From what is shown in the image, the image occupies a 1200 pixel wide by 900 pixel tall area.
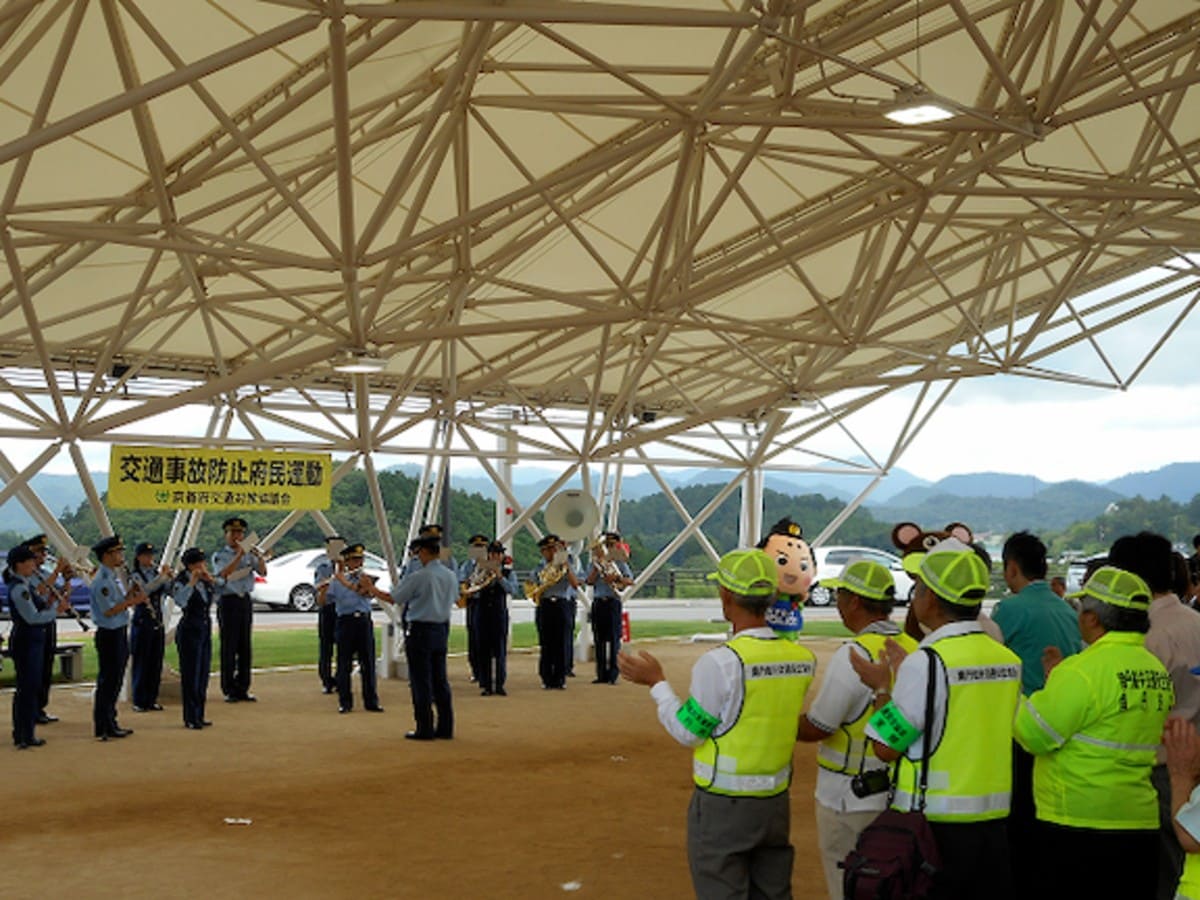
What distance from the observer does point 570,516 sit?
15.2 meters

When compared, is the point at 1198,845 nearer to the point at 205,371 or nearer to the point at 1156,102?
the point at 1156,102

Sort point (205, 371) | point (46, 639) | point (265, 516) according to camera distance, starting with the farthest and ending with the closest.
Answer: point (265, 516)
point (205, 371)
point (46, 639)

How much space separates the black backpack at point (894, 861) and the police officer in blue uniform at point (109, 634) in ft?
28.7

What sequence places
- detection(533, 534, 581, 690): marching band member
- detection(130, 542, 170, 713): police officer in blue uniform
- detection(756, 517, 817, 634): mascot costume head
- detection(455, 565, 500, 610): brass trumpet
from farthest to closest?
detection(533, 534, 581, 690): marching band member
detection(455, 565, 500, 610): brass trumpet
detection(130, 542, 170, 713): police officer in blue uniform
detection(756, 517, 817, 634): mascot costume head

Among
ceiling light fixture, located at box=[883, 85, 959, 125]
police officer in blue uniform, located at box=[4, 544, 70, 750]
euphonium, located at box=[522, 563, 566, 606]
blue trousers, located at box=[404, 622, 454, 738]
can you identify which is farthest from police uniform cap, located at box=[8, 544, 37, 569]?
ceiling light fixture, located at box=[883, 85, 959, 125]

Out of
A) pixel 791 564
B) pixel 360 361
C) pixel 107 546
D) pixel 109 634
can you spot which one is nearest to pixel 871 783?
pixel 791 564

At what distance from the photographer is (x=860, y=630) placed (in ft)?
14.8

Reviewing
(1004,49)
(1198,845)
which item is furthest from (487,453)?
(1198,845)

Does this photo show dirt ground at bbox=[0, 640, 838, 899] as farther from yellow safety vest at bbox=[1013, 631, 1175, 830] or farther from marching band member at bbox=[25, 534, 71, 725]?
yellow safety vest at bbox=[1013, 631, 1175, 830]

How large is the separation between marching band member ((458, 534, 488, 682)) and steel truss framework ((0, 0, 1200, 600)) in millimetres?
1423

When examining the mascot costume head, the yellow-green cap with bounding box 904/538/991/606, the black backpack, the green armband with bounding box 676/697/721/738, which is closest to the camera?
the black backpack

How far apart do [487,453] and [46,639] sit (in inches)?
279

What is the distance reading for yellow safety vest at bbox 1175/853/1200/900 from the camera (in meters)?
3.05

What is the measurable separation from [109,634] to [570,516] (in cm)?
580
